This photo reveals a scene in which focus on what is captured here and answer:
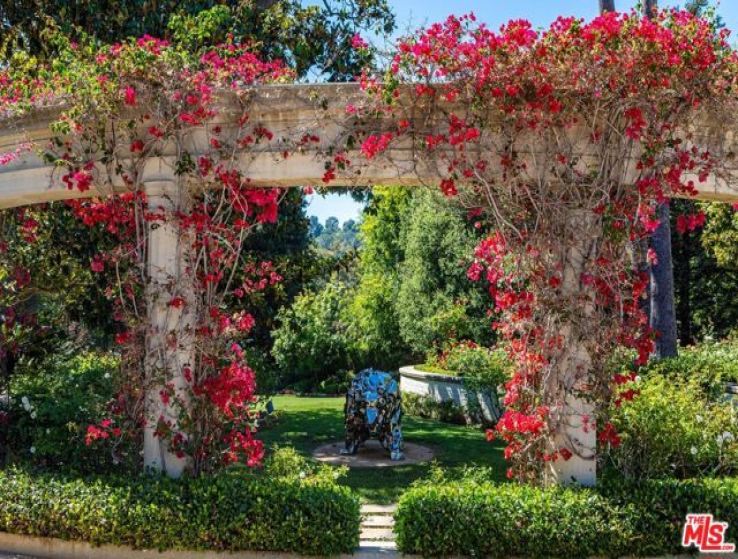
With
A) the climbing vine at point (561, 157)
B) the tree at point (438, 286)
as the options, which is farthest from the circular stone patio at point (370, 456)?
the tree at point (438, 286)

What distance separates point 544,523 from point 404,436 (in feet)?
Result: 25.5

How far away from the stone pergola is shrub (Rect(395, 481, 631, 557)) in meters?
0.62

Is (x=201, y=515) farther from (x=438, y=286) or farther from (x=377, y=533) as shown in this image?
(x=438, y=286)

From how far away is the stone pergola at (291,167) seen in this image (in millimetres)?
6434

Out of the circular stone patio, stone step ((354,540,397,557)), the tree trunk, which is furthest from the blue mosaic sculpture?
the tree trunk

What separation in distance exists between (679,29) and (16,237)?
30.4ft

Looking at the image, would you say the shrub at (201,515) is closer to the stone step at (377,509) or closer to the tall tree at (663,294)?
the stone step at (377,509)

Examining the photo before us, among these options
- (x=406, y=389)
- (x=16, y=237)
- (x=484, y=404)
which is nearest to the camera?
(x=16, y=237)

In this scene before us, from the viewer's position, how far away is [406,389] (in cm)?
1808

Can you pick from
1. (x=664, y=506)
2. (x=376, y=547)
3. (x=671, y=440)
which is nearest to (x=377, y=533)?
(x=376, y=547)

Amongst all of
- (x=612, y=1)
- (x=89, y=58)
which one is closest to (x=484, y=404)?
(x=612, y=1)

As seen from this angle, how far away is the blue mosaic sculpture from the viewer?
1127cm

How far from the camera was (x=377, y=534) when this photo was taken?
7223mm

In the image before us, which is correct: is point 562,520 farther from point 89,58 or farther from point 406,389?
point 406,389
